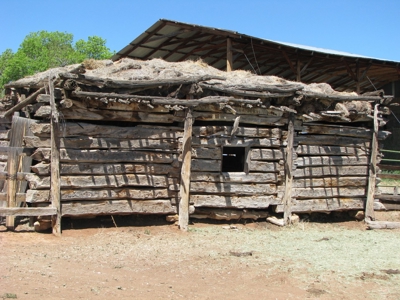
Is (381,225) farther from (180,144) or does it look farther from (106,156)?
(106,156)

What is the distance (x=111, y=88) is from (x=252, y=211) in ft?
14.7

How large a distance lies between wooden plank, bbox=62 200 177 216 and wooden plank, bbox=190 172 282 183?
36.2 inches

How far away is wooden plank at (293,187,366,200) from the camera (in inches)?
436

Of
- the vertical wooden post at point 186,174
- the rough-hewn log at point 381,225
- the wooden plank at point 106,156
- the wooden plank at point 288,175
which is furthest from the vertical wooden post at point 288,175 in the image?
the wooden plank at point 106,156

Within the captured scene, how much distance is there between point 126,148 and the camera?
9.48 meters

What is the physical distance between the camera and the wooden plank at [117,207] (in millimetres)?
9039

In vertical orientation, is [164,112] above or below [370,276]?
above

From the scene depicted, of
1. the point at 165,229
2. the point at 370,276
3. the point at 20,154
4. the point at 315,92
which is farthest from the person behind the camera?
the point at 315,92

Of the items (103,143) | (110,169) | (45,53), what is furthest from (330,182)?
(45,53)

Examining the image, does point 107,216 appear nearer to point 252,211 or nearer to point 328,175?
point 252,211

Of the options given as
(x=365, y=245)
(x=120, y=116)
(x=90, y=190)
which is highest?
(x=120, y=116)

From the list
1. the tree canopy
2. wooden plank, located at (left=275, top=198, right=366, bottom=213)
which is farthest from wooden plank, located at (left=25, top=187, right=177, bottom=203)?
the tree canopy

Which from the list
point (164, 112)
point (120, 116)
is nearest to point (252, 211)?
point (164, 112)

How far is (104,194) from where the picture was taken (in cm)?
929
